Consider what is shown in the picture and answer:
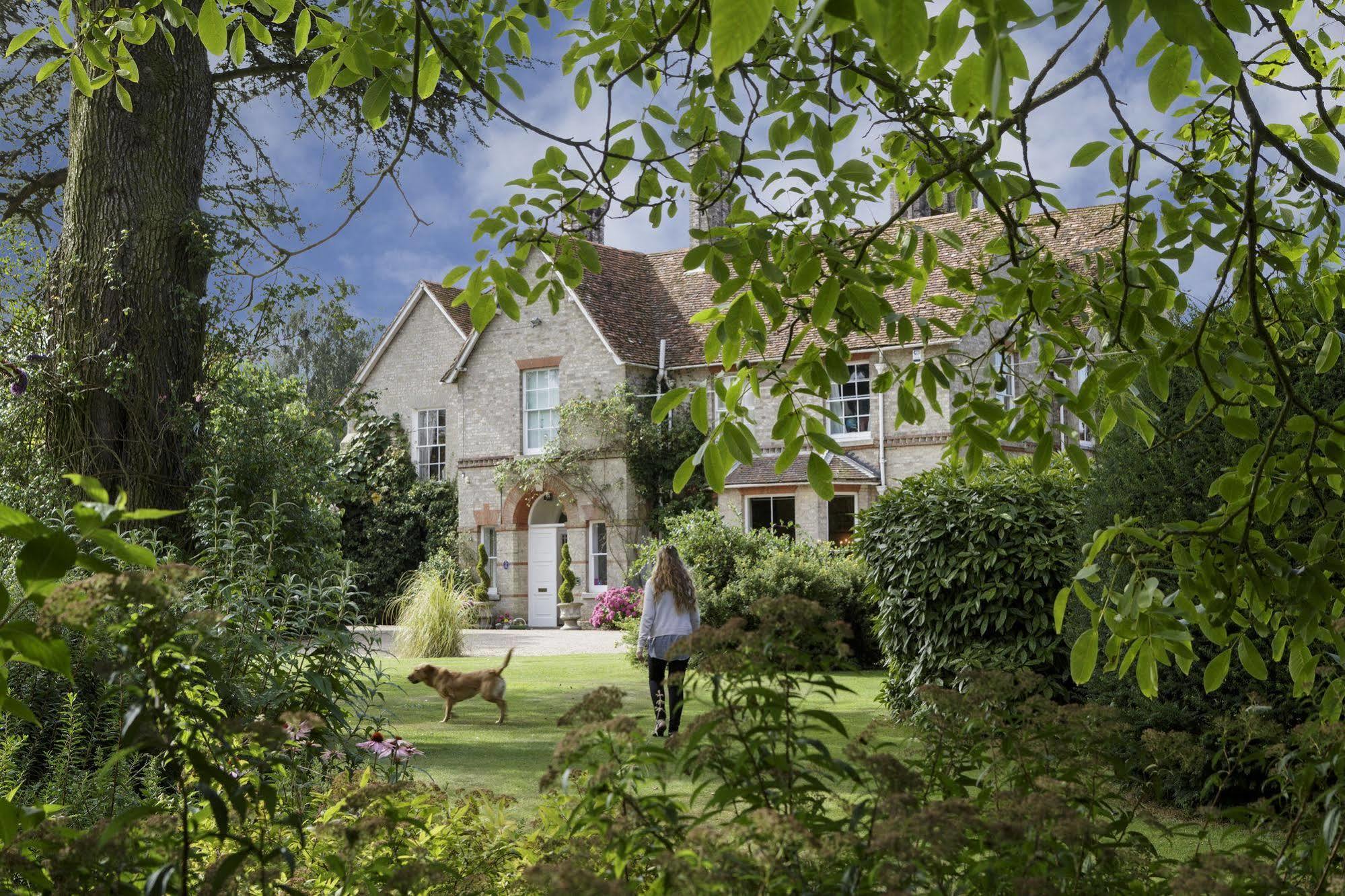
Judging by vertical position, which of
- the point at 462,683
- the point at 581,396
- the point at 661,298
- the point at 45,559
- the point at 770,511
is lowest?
the point at 462,683

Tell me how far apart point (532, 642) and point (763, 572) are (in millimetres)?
6379

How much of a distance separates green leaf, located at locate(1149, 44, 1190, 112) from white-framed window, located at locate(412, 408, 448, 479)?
27.1 m

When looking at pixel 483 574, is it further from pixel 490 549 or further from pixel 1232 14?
pixel 1232 14

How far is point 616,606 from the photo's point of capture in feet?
72.6

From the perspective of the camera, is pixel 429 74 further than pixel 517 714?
No

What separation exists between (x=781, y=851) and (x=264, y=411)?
9943 mm

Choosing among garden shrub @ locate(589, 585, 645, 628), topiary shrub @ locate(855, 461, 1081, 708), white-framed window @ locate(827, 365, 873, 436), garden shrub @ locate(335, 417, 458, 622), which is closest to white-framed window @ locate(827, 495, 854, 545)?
white-framed window @ locate(827, 365, 873, 436)

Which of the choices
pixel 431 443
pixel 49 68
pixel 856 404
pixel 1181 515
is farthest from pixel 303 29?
pixel 431 443

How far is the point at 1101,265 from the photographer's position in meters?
3.12

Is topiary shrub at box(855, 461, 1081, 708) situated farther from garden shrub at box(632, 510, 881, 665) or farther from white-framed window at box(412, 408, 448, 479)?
white-framed window at box(412, 408, 448, 479)

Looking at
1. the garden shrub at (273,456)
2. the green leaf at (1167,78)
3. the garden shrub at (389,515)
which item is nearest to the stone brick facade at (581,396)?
the garden shrub at (389,515)

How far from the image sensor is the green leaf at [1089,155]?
265 centimetres

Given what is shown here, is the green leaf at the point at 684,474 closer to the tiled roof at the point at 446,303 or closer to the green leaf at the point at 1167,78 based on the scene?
the green leaf at the point at 1167,78

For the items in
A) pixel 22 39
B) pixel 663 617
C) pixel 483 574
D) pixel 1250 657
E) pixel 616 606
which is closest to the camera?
pixel 1250 657
